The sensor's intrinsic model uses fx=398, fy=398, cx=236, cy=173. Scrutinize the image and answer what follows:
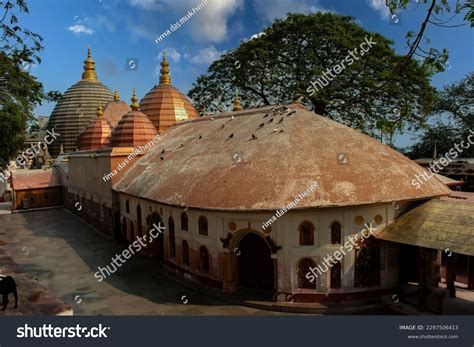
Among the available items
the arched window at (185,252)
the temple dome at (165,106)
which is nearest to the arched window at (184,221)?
the arched window at (185,252)

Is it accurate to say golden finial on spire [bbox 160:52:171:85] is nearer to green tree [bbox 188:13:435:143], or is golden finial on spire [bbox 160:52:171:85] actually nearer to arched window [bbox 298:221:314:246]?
green tree [bbox 188:13:435:143]

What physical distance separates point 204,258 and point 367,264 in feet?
19.2

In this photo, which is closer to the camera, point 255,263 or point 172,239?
point 255,263

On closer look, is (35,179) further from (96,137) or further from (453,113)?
(453,113)

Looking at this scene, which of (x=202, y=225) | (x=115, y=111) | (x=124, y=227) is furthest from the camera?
(x=115, y=111)

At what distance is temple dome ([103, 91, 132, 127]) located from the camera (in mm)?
39156

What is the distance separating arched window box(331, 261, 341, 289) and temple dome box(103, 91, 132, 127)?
100 feet

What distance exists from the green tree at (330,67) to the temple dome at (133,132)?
406 inches

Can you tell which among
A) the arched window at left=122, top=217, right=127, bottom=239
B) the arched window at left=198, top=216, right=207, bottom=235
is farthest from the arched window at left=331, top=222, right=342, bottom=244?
the arched window at left=122, top=217, right=127, bottom=239

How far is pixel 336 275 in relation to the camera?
1320 centimetres

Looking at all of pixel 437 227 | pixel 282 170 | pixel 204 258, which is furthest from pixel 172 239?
pixel 437 227

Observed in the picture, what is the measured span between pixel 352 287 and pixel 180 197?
7085 millimetres

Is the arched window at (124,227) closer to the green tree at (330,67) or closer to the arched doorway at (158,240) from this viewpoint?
the arched doorway at (158,240)

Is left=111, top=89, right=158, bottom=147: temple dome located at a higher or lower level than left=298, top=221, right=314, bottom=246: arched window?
higher
